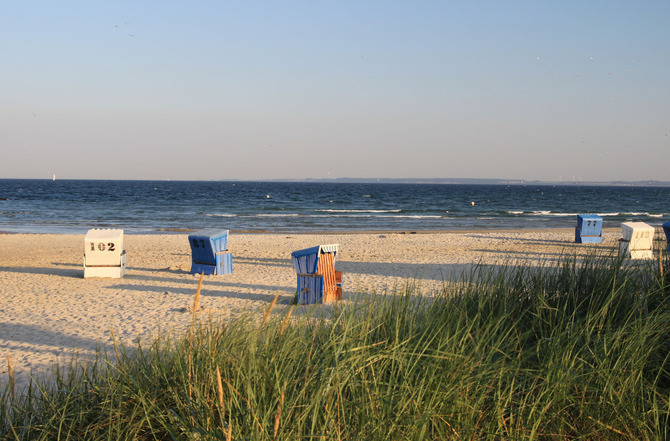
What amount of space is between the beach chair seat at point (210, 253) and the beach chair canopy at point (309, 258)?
121 inches

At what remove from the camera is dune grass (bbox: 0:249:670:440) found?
7.88ft

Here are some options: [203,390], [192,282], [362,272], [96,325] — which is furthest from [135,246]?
[203,390]

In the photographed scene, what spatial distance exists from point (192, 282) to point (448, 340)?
835 centimetres

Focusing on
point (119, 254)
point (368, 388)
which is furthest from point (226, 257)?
point (368, 388)

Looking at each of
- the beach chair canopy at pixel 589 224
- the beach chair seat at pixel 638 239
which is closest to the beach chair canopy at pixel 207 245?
the beach chair seat at pixel 638 239

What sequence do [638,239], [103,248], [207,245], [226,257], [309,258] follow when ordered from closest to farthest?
[309,258] < [103,248] < [207,245] < [226,257] < [638,239]

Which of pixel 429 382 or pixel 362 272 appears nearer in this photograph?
pixel 429 382

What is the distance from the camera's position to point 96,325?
276 inches

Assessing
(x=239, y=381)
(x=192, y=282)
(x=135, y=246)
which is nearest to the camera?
(x=239, y=381)

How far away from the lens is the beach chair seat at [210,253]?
Answer: 36.1 ft

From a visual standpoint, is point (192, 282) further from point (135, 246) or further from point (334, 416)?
point (334, 416)

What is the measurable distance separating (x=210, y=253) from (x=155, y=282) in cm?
124

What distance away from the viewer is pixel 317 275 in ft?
27.1

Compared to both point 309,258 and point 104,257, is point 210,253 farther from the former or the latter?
point 309,258
